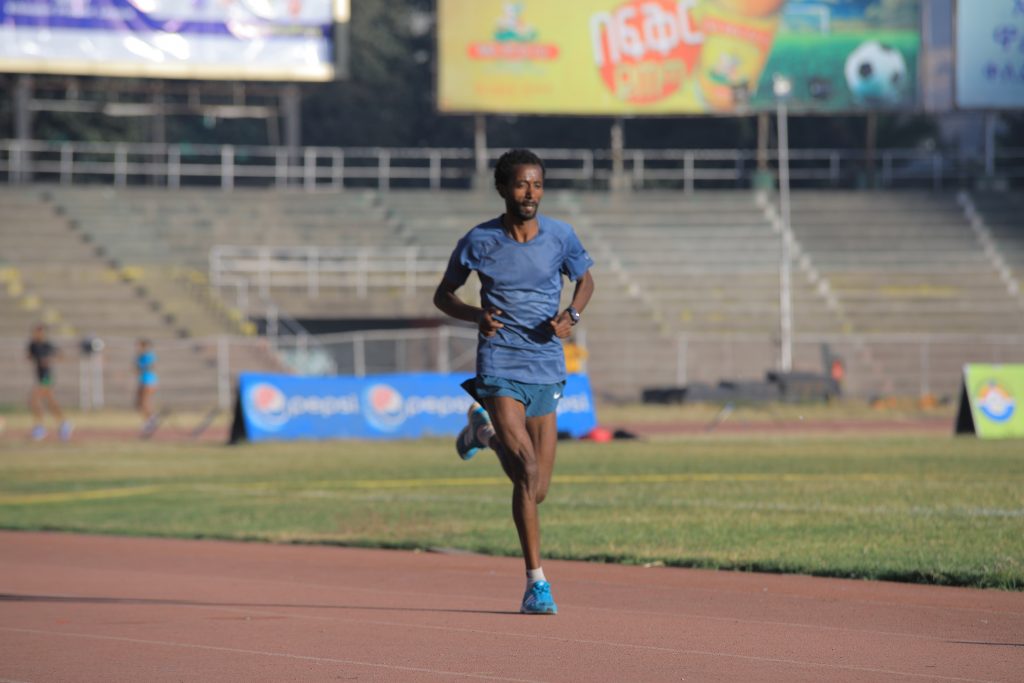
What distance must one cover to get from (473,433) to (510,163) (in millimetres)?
1582

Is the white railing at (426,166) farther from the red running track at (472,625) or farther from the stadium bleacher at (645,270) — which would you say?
the red running track at (472,625)

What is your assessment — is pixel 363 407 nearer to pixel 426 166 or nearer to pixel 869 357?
pixel 869 357

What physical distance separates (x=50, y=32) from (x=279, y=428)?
2414cm

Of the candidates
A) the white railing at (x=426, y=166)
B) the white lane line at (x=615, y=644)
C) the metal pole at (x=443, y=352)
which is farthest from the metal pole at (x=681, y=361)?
the white lane line at (x=615, y=644)

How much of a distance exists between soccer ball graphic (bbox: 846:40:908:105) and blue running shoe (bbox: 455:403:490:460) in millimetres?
43056

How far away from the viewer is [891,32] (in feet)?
166

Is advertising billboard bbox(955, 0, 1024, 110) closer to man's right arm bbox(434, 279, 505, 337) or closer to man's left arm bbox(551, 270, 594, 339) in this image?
man's left arm bbox(551, 270, 594, 339)

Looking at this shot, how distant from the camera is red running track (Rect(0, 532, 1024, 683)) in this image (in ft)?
23.8

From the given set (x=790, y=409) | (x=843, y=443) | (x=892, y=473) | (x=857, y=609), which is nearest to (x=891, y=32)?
(x=790, y=409)

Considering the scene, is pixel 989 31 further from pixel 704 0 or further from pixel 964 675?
pixel 964 675

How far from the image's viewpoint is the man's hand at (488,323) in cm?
858

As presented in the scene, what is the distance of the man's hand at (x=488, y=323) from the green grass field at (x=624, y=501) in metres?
3.32

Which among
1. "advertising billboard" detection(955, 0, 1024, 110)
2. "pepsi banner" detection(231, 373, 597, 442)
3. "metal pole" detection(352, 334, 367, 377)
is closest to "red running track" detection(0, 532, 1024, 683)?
"pepsi banner" detection(231, 373, 597, 442)

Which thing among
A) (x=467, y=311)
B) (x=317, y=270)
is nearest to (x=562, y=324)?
(x=467, y=311)
